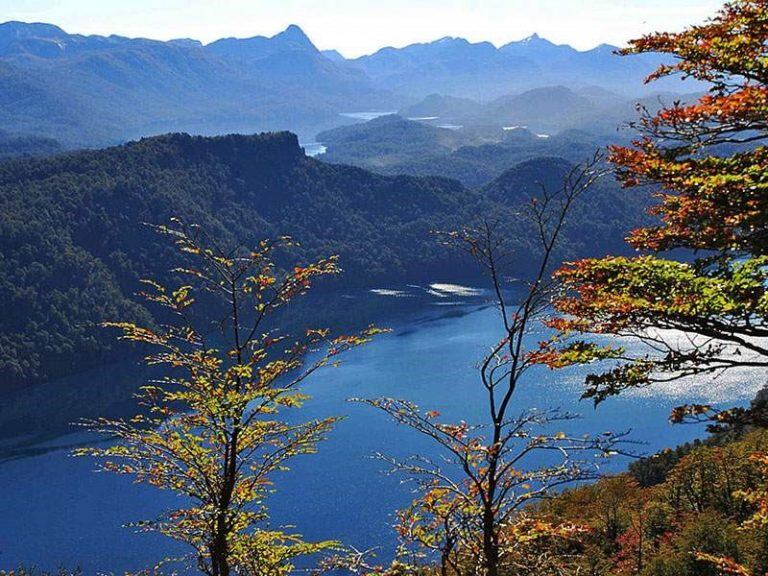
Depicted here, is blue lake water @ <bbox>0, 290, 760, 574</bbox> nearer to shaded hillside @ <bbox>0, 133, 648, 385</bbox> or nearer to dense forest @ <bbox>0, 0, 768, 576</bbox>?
dense forest @ <bbox>0, 0, 768, 576</bbox>

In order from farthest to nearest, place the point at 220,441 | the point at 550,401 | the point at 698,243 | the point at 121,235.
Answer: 1. the point at 121,235
2. the point at 550,401
3. the point at 698,243
4. the point at 220,441

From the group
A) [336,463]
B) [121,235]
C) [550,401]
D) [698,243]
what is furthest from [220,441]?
[121,235]

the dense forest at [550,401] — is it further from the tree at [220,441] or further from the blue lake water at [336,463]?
the blue lake water at [336,463]

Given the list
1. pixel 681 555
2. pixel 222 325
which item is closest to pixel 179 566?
pixel 681 555

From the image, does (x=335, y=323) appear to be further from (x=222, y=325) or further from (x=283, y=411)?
(x=222, y=325)

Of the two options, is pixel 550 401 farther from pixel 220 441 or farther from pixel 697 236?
pixel 220 441

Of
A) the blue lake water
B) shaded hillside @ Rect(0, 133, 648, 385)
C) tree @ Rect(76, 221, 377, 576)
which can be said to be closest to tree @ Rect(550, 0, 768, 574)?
tree @ Rect(76, 221, 377, 576)
